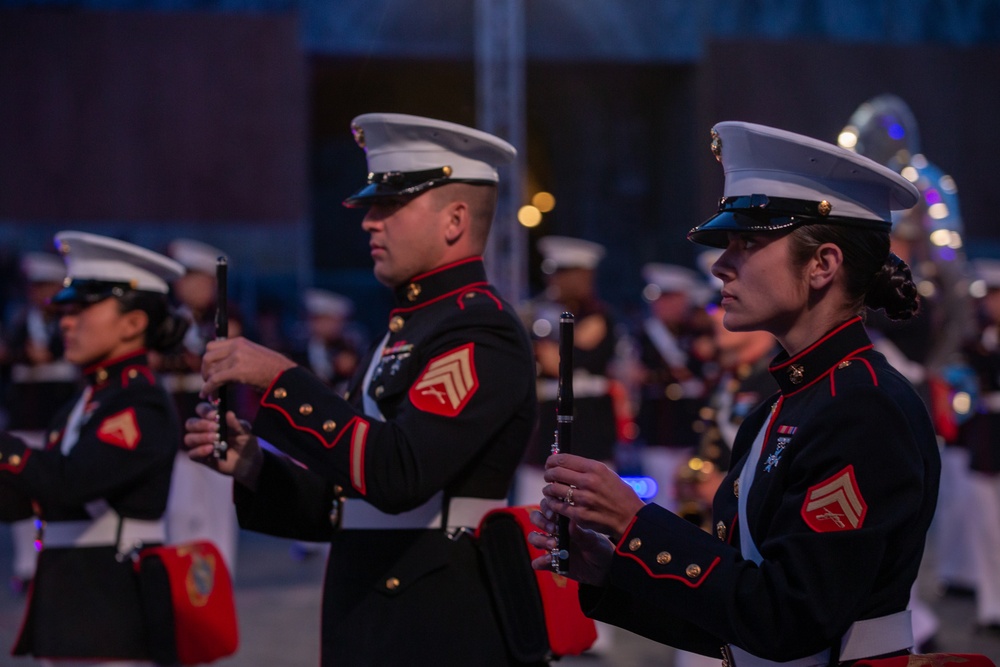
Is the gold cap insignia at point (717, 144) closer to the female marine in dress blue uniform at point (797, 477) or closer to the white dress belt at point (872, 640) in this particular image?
the female marine in dress blue uniform at point (797, 477)

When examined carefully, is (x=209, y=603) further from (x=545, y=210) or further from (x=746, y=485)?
(x=545, y=210)

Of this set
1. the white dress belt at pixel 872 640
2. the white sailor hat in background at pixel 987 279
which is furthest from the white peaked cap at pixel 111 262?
the white sailor hat in background at pixel 987 279

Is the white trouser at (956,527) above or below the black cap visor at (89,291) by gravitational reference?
below

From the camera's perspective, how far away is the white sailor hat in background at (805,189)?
185cm

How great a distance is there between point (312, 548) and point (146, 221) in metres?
6.49

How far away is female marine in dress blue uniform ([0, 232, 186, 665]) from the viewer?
3.32m

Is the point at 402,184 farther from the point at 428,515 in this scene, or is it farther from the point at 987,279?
the point at 987,279

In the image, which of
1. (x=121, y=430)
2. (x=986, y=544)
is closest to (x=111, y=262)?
(x=121, y=430)

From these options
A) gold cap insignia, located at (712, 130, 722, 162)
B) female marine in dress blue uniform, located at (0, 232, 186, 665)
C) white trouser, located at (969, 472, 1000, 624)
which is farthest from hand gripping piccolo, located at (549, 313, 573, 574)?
white trouser, located at (969, 472, 1000, 624)

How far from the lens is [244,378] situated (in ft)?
7.37

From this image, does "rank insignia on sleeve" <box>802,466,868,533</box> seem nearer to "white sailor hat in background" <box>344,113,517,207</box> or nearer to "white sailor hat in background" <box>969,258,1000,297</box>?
"white sailor hat in background" <box>344,113,517,207</box>

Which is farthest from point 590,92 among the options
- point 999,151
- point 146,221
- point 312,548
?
point 312,548

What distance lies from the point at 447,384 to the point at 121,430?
1.41m

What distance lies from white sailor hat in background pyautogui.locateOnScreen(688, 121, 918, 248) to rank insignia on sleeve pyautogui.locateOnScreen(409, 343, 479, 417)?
2.18 ft
